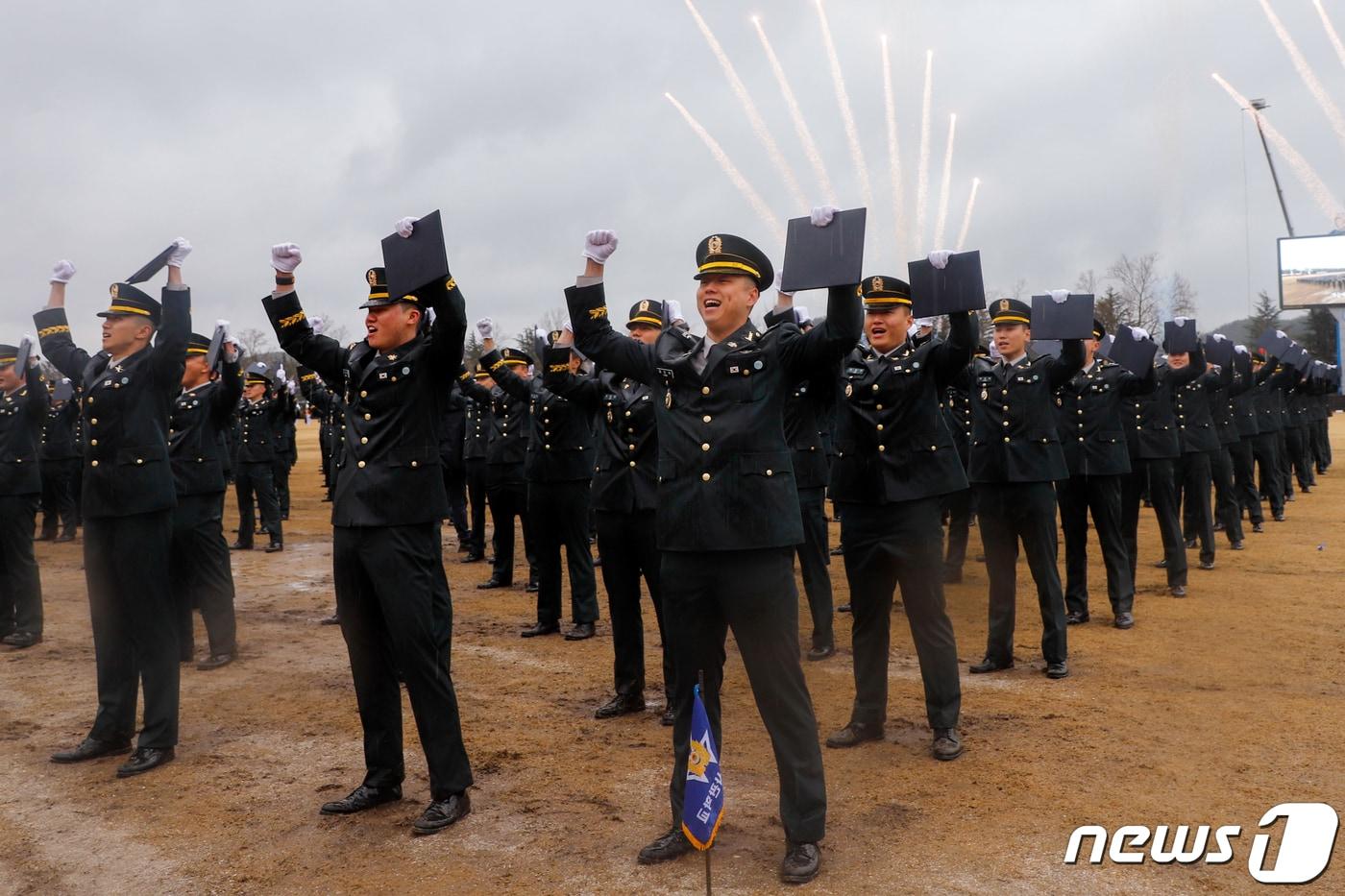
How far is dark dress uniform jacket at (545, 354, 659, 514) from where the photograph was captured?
6863 mm

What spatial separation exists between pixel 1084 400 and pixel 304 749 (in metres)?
7.24

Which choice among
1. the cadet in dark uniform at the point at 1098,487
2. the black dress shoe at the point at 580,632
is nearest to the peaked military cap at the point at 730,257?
the black dress shoe at the point at 580,632

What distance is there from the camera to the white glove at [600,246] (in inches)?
189

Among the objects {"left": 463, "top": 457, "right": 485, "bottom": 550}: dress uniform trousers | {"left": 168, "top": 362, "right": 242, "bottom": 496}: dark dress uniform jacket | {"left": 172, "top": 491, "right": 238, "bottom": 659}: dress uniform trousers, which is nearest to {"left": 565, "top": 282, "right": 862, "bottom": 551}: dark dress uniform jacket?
{"left": 168, "top": 362, "right": 242, "bottom": 496}: dark dress uniform jacket

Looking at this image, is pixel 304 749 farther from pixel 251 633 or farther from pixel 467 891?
pixel 251 633

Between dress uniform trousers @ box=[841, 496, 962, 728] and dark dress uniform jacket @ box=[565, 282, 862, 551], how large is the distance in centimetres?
158

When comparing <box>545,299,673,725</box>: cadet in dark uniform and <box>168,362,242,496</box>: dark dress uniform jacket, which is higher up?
<box>168,362,242,496</box>: dark dress uniform jacket

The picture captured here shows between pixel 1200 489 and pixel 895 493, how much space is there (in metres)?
8.59

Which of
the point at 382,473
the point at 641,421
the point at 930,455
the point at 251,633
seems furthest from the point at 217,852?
the point at 251,633

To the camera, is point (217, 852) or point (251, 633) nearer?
point (217, 852)

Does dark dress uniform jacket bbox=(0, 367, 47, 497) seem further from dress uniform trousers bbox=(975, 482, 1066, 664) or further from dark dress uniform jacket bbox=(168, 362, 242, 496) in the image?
dress uniform trousers bbox=(975, 482, 1066, 664)

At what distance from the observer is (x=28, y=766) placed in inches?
233

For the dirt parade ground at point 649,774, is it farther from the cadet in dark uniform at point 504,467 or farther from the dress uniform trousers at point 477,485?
the dress uniform trousers at point 477,485

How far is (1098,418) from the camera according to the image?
9305 millimetres
